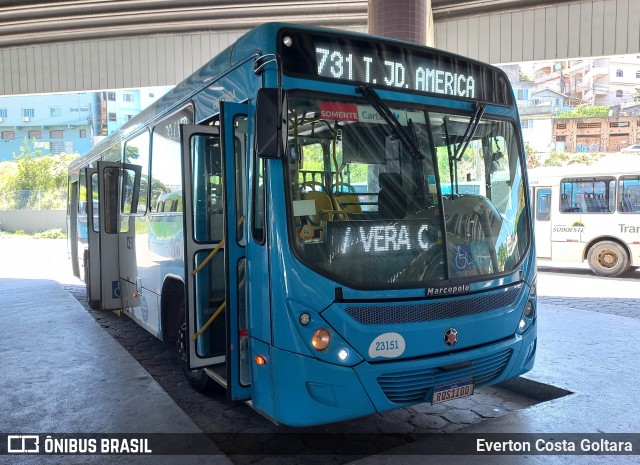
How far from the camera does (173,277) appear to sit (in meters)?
5.52

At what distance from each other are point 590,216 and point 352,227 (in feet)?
40.6

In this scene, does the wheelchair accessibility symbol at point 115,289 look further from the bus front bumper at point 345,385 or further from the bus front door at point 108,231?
the bus front bumper at point 345,385

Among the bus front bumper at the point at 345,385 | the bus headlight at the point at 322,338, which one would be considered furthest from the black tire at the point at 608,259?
the bus headlight at the point at 322,338

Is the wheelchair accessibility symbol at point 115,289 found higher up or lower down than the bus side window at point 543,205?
lower down

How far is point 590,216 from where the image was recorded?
1428 cm

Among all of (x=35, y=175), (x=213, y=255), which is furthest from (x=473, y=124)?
(x=35, y=175)

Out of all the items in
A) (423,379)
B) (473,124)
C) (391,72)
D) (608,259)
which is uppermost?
(391,72)

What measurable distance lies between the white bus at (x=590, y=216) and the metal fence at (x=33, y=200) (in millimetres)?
28765

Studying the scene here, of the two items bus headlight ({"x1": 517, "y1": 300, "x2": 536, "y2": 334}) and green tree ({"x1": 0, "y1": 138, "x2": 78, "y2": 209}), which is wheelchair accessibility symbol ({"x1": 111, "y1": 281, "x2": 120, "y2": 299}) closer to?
bus headlight ({"x1": 517, "y1": 300, "x2": 536, "y2": 334})

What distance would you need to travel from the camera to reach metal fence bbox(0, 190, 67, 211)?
1336 inches

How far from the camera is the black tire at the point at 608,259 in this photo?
45.2ft

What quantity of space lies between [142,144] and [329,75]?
11.7 feet

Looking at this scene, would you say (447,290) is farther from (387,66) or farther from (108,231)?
(108,231)

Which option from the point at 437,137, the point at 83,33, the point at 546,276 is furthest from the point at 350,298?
the point at 83,33
